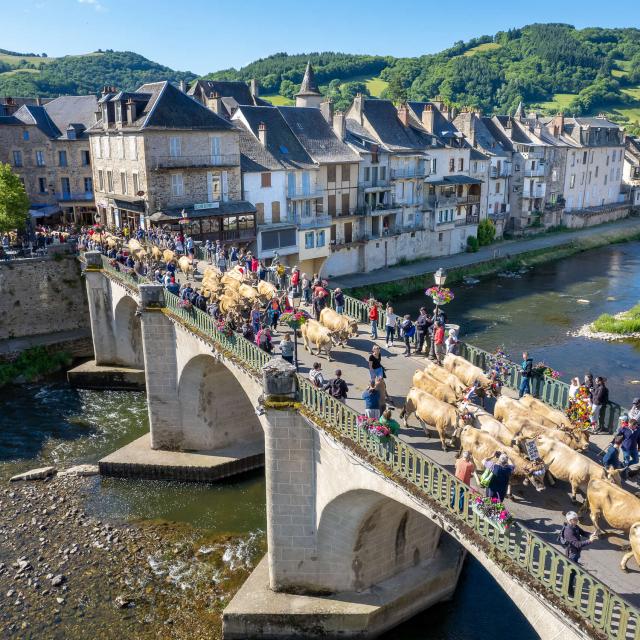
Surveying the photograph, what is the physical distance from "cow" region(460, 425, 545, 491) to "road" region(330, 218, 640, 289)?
34.3m

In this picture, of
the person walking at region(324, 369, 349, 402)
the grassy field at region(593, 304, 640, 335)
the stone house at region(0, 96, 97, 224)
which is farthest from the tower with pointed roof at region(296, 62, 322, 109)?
the person walking at region(324, 369, 349, 402)

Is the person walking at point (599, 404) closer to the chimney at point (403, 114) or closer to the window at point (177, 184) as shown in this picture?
the window at point (177, 184)

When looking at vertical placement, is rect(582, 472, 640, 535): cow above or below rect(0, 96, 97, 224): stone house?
below

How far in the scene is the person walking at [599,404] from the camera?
1461cm

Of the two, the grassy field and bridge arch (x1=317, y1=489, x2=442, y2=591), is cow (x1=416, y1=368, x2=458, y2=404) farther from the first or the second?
the grassy field

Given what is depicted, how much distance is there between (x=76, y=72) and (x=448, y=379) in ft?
492

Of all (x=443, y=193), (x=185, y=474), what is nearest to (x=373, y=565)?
(x=185, y=474)

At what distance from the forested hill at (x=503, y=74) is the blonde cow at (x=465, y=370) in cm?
11543

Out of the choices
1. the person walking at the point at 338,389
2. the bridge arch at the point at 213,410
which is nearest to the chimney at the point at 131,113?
the bridge arch at the point at 213,410

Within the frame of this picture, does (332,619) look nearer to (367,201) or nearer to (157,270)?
(157,270)

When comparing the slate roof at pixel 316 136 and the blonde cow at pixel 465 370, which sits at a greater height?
the slate roof at pixel 316 136

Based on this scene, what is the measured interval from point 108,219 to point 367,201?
64.9ft

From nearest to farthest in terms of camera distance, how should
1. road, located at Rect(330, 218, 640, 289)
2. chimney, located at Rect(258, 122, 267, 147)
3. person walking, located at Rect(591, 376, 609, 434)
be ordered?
person walking, located at Rect(591, 376, 609, 434) < chimney, located at Rect(258, 122, 267, 147) < road, located at Rect(330, 218, 640, 289)

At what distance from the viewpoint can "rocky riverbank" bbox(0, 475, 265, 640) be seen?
17.4 m
